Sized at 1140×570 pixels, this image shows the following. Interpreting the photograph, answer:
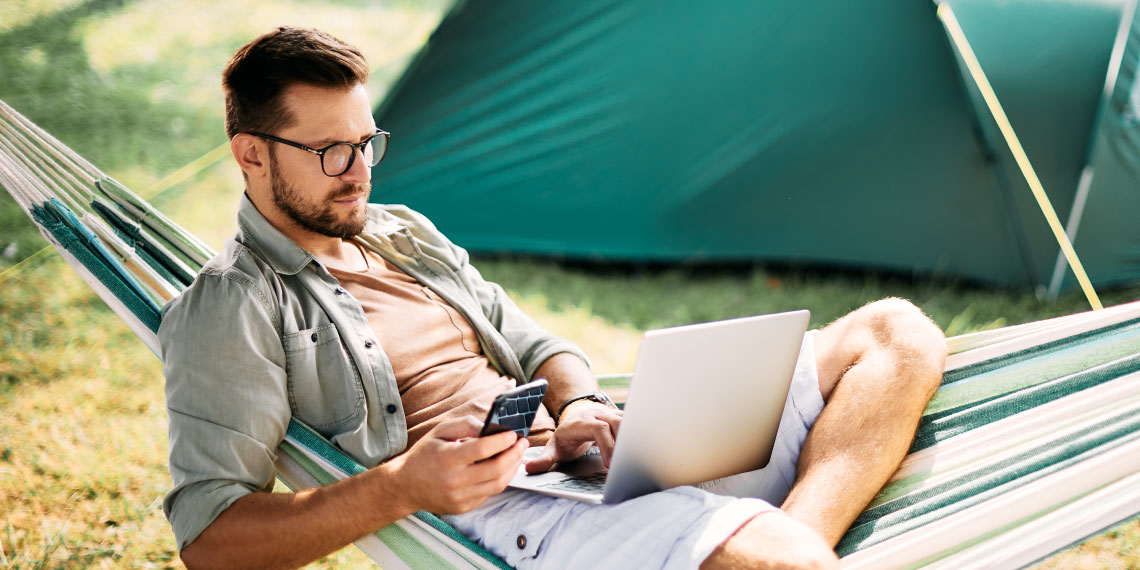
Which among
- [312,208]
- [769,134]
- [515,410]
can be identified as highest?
[312,208]

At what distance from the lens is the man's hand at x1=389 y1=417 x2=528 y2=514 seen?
124cm

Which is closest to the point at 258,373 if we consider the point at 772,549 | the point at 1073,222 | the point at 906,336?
the point at 772,549

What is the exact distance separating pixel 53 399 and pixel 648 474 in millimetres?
1842

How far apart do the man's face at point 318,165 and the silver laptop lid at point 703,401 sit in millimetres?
619

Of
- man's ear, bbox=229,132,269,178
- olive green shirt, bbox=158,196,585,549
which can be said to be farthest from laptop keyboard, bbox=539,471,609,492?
man's ear, bbox=229,132,269,178

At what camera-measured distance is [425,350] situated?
5.39 feet

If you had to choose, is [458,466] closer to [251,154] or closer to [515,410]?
[515,410]

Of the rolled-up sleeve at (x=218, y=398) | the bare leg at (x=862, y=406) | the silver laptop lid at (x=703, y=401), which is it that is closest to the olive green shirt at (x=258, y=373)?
the rolled-up sleeve at (x=218, y=398)

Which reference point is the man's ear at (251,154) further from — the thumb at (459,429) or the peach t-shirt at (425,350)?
the thumb at (459,429)

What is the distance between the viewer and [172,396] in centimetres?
135

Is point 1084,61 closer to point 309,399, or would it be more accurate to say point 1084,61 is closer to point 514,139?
point 514,139

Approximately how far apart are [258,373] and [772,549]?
727 mm

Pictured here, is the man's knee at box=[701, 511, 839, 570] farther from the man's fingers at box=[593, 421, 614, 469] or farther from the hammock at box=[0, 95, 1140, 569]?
the man's fingers at box=[593, 421, 614, 469]

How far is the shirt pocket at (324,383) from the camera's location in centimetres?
146
